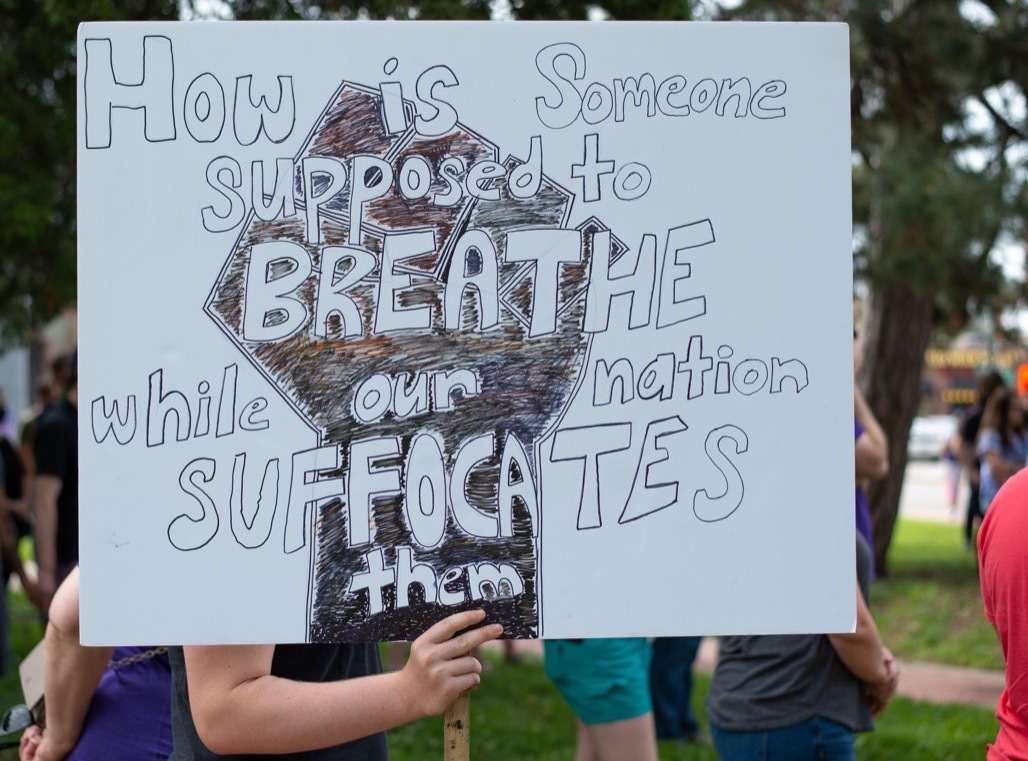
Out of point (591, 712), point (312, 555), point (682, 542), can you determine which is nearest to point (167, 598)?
point (312, 555)

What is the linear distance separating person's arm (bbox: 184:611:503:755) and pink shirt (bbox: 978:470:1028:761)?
38.5 inches

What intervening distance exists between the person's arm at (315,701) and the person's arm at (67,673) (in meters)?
0.57

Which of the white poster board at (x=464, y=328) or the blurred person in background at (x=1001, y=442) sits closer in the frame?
the white poster board at (x=464, y=328)

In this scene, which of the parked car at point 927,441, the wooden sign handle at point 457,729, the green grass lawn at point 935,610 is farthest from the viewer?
the parked car at point 927,441

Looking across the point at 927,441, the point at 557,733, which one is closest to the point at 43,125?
the point at 557,733

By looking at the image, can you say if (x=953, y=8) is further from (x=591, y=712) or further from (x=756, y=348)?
(x=756, y=348)

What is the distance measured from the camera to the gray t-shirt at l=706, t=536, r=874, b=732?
2.96 meters

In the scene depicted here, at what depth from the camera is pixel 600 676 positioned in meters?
3.76

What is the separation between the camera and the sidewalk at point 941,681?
7309 mm

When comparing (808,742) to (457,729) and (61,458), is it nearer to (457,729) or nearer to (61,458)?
(457,729)

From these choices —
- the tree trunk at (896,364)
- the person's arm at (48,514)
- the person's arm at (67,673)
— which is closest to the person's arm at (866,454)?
the person's arm at (67,673)

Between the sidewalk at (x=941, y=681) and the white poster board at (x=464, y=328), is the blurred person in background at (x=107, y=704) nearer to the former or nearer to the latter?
the white poster board at (x=464, y=328)

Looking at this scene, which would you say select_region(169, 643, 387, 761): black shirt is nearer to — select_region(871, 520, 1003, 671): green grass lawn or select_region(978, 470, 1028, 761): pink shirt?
select_region(978, 470, 1028, 761): pink shirt

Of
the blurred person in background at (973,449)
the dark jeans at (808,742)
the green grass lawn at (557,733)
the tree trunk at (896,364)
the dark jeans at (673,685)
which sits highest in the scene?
the tree trunk at (896,364)
